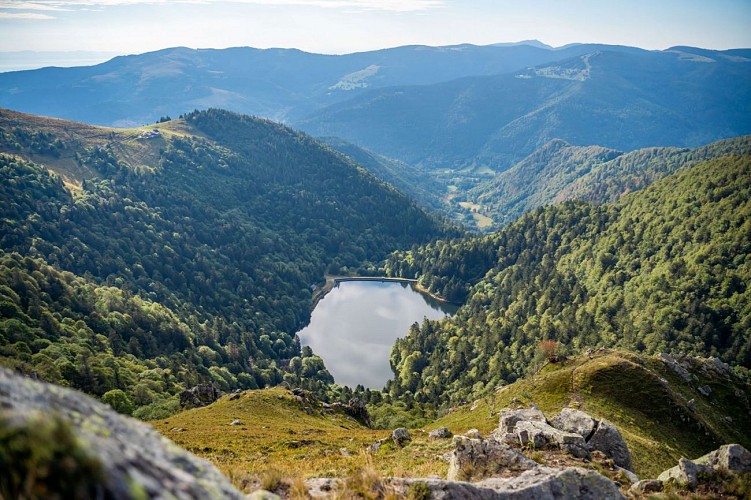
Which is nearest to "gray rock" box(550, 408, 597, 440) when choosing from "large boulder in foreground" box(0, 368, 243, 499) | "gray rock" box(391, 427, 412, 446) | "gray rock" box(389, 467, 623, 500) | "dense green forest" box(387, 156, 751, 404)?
"gray rock" box(391, 427, 412, 446)

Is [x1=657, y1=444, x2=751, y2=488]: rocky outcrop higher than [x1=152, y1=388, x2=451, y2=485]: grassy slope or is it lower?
higher

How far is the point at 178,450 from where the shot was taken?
284 inches

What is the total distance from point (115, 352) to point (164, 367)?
11.9m

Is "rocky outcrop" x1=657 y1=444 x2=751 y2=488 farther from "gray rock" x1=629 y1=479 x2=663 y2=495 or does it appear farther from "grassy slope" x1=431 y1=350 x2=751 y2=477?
"grassy slope" x1=431 y1=350 x2=751 y2=477

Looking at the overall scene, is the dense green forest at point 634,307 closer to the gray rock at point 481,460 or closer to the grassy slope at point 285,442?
the grassy slope at point 285,442

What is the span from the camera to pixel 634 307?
505 ft

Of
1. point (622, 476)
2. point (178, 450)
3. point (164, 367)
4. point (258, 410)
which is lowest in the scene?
point (164, 367)

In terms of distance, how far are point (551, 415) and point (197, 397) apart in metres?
54.9

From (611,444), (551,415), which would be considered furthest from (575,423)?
(551,415)

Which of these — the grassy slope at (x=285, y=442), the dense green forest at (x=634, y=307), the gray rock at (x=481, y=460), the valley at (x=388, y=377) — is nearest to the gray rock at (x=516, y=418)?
the valley at (x=388, y=377)

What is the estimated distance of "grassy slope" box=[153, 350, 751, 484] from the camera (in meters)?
35.0

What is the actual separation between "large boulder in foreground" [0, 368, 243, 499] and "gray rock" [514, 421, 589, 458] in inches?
919

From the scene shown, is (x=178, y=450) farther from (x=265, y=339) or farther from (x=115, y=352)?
(x=265, y=339)

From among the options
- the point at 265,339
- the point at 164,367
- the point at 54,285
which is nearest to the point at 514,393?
the point at 164,367
